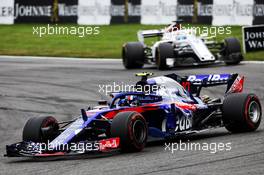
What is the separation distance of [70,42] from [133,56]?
27.5ft

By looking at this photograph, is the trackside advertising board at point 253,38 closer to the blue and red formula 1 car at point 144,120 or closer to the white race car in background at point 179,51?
the white race car in background at point 179,51

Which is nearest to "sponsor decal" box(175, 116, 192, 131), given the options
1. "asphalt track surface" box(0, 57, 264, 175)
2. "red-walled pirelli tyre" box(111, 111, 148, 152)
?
"asphalt track surface" box(0, 57, 264, 175)

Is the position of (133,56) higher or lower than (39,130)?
lower

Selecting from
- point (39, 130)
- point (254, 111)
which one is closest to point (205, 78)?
point (254, 111)

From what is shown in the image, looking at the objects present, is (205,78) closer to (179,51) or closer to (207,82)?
(207,82)

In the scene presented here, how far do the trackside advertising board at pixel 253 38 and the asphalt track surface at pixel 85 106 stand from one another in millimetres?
2760

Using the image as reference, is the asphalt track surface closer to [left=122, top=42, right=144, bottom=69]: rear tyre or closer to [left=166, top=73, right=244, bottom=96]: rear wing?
[left=122, top=42, right=144, bottom=69]: rear tyre

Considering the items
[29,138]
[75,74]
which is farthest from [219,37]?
[29,138]

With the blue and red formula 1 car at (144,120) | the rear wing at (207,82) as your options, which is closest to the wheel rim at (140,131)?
the blue and red formula 1 car at (144,120)

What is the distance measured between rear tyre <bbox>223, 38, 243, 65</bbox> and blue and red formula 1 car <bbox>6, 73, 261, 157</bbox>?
10413 millimetres

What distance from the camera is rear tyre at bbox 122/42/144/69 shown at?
23.5m

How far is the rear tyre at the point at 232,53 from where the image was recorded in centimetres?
2345

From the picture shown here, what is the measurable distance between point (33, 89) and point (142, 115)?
783 cm

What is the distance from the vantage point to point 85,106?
1600 cm
